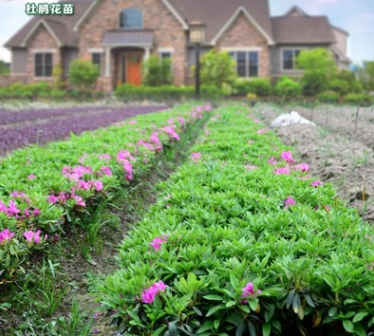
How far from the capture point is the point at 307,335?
8.13ft

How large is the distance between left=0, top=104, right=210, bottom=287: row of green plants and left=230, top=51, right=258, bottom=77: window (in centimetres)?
2692

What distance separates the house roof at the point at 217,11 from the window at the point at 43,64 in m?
8.85

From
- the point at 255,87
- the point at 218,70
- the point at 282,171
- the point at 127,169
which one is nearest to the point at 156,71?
the point at 218,70

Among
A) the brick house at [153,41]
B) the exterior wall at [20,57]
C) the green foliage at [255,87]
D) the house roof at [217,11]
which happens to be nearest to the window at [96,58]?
the brick house at [153,41]

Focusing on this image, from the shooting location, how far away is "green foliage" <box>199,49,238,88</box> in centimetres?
3016

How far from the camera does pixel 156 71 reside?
31.5m

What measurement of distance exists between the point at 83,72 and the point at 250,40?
10480mm

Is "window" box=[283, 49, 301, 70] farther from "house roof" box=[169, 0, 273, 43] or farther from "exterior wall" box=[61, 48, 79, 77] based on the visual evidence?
"exterior wall" box=[61, 48, 79, 77]

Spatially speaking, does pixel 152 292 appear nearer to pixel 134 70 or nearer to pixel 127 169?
pixel 127 169

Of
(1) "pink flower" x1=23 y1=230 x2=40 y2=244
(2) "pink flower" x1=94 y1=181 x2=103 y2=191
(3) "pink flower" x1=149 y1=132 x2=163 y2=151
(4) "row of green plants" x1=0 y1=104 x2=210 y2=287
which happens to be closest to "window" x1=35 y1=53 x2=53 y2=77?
(3) "pink flower" x1=149 y1=132 x2=163 y2=151

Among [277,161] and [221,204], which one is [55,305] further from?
[277,161]

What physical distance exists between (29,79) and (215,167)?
3244 centimetres

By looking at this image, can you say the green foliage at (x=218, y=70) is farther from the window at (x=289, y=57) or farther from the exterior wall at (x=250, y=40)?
the window at (x=289, y=57)

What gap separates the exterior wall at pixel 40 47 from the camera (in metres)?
34.6
